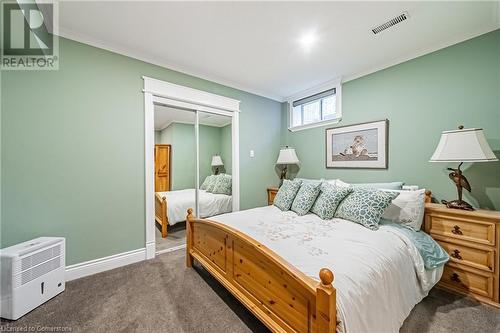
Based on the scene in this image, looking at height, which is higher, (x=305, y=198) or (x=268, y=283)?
(x=305, y=198)

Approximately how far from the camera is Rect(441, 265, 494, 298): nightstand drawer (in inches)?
67.5

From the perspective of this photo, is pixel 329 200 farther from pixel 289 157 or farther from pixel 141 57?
pixel 141 57

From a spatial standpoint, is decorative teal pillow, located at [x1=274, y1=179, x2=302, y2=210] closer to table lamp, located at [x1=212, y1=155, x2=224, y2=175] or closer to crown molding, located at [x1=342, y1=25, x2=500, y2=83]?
table lamp, located at [x1=212, y1=155, x2=224, y2=175]

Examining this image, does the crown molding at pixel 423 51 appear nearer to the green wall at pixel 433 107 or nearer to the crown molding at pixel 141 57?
the green wall at pixel 433 107

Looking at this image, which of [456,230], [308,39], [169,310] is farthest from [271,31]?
[169,310]

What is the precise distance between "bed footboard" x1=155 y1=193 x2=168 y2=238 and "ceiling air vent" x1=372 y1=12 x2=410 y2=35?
132 inches

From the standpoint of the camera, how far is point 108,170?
2287 mm

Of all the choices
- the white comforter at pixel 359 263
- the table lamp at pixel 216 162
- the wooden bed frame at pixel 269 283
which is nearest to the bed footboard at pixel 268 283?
the wooden bed frame at pixel 269 283

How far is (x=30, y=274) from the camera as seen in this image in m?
1.61

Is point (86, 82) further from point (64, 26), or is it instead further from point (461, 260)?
point (461, 260)

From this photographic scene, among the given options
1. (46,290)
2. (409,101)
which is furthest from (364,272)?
(46,290)

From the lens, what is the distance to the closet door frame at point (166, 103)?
252 centimetres

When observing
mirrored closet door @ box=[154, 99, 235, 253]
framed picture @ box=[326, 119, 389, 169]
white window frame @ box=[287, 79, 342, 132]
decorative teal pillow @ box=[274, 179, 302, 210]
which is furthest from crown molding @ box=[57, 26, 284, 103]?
decorative teal pillow @ box=[274, 179, 302, 210]

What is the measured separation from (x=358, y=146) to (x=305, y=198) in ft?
4.14
